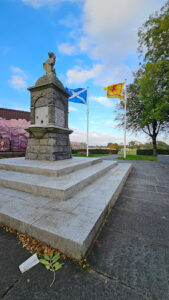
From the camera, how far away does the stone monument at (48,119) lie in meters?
5.57

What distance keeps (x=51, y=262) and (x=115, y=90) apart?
13521mm

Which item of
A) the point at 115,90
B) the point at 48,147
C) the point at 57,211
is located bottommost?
the point at 57,211

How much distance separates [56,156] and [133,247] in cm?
463

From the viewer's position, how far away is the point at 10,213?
6.43 ft

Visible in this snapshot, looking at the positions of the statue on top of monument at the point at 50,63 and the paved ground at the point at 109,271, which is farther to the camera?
the statue on top of monument at the point at 50,63

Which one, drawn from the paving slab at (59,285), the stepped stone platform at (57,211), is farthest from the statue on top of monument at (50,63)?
the paving slab at (59,285)

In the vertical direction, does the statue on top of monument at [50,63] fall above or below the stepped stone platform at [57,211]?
above

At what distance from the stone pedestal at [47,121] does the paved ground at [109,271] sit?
13.5ft

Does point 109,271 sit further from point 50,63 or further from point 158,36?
point 158,36

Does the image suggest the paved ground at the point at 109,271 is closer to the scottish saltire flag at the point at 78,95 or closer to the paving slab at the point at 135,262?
the paving slab at the point at 135,262

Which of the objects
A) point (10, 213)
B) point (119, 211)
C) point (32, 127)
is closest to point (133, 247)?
point (119, 211)

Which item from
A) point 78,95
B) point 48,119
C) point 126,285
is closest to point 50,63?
point 48,119

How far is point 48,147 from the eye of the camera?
5.59 metres

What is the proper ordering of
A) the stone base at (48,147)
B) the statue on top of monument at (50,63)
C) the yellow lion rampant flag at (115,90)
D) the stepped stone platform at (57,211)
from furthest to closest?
the yellow lion rampant flag at (115,90) < the statue on top of monument at (50,63) < the stone base at (48,147) < the stepped stone platform at (57,211)
